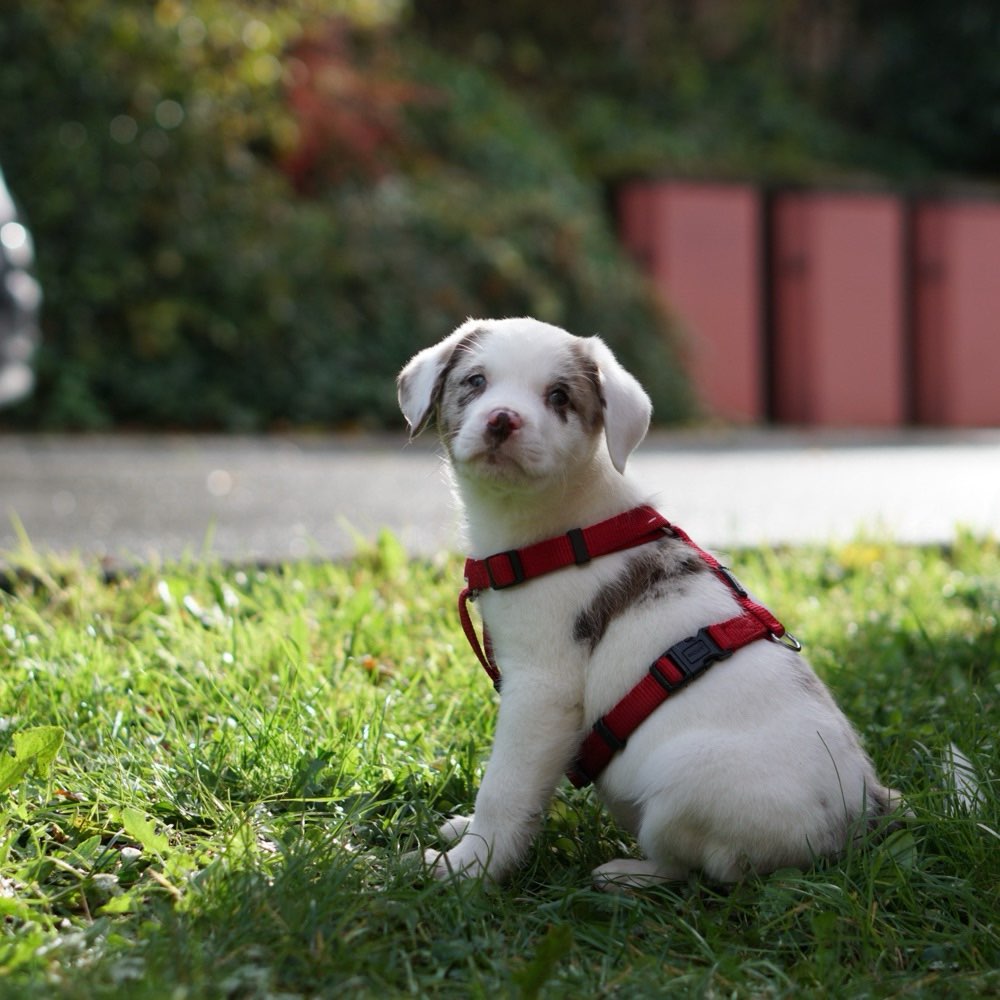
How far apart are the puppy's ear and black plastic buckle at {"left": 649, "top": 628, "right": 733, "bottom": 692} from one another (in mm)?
391

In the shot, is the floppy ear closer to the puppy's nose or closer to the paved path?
the puppy's nose

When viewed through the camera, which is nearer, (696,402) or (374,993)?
(374,993)

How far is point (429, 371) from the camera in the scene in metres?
2.91

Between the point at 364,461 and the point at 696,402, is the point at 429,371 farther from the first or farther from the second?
the point at 696,402

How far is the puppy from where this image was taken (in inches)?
95.8

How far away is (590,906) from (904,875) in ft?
1.90

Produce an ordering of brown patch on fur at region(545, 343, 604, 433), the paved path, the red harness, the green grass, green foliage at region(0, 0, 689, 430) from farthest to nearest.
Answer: green foliage at region(0, 0, 689, 430) < the paved path < brown patch on fur at region(545, 343, 604, 433) < the red harness < the green grass

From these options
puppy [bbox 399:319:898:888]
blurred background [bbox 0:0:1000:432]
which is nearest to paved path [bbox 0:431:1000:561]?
blurred background [bbox 0:0:1000:432]

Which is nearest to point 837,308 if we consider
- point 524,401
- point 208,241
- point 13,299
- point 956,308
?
point 956,308

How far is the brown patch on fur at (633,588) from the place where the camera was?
2631 mm

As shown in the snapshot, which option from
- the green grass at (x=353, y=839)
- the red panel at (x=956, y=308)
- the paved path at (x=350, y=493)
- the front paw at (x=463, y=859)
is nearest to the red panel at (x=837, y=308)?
the red panel at (x=956, y=308)

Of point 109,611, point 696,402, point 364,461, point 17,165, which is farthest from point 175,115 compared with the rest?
point 109,611

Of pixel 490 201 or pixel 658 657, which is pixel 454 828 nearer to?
pixel 658 657

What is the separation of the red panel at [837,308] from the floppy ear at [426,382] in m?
13.5
